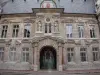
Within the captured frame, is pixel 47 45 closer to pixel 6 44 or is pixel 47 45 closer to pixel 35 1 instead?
pixel 6 44

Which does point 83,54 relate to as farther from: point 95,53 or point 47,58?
point 47,58

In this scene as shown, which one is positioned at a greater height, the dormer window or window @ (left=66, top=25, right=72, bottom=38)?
the dormer window

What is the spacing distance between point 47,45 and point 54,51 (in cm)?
209

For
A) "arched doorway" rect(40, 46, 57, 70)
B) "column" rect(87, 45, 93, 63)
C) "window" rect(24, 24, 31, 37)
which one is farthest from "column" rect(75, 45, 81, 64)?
"window" rect(24, 24, 31, 37)

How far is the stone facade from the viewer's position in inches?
746

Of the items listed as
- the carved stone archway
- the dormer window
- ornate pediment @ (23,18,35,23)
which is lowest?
the carved stone archway

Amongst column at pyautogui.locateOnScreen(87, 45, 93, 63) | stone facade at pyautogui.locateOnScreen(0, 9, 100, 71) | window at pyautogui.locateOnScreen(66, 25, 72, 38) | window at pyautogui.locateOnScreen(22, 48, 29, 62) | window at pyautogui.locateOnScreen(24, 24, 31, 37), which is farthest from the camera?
window at pyautogui.locateOnScreen(24, 24, 31, 37)

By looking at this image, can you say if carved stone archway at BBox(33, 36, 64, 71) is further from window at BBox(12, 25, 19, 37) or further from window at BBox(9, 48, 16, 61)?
window at BBox(12, 25, 19, 37)

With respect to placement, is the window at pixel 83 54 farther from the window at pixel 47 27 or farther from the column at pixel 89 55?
the window at pixel 47 27

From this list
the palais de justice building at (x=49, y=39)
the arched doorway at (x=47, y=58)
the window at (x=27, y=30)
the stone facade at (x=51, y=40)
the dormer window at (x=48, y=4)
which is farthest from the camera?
the dormer window at (x=48, y=4)

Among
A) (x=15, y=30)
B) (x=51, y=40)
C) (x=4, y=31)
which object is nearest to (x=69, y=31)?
(x=51, y=40)

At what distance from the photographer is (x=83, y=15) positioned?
68.4ft

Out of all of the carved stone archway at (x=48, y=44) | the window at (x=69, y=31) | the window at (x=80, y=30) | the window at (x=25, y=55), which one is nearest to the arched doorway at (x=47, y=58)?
the carved stone archway at (x=48, y=44)

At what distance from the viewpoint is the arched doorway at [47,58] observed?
2025 centimetres
